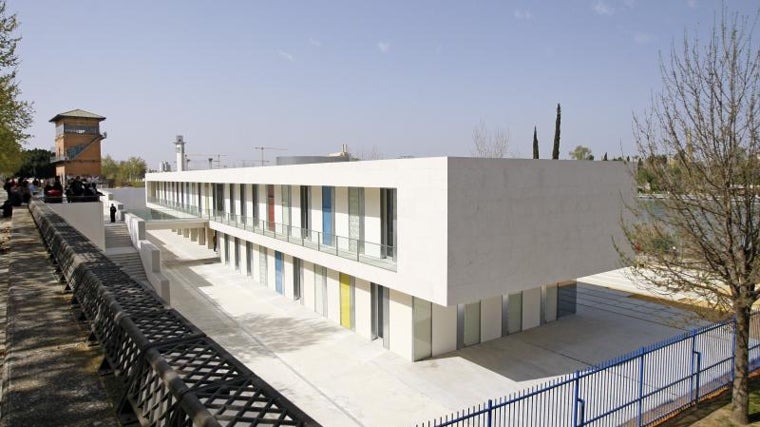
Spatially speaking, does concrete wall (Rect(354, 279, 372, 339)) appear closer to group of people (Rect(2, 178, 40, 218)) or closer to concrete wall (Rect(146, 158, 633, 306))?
concrete wall (Rect(146, 158, 633, 306))

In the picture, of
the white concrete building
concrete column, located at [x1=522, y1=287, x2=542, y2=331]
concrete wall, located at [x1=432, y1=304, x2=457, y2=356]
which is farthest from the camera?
concrete column, located at [x1=522, y1=287, x2=542, y2=331]

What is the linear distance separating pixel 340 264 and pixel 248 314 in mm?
6185

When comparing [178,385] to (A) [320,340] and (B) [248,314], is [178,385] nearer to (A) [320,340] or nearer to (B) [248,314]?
(A) [320,340]

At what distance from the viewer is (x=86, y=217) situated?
27.1 meters

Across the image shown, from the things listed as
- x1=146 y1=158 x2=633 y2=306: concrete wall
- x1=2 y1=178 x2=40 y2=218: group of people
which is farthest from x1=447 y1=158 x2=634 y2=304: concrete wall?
x1=2 y1=178 x2=40 y2=218: group of people

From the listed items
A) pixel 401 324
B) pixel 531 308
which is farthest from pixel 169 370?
pixel 531 308

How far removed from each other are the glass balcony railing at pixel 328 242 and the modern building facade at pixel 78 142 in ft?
160

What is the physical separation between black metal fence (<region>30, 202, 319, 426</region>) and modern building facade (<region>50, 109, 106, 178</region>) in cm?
6962

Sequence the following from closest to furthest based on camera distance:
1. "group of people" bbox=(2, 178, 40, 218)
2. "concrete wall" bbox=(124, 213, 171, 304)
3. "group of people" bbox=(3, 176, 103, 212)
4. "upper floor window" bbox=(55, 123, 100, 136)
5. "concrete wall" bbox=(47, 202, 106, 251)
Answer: "concrete wall" bbox=(124, 213, 171, 304) → "group of people" bbox=(2, 178, 40, 218) → "concrete wall" bbox=(47, 202, 106, 251) → "group of people" bbox=(3, 176, 103, 212) → "upper floor window" bbox=(55, 123, 100, 136)

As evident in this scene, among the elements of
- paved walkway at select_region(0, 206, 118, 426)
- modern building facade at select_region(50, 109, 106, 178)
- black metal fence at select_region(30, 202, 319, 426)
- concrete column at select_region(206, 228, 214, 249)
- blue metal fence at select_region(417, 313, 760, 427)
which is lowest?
blue metal fence at select_region(417, 313, 760, 427)

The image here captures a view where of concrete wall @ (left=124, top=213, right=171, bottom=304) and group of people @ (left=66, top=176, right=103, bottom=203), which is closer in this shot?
concrete wall @ (left=124, top=213, right=171, bottom=304)

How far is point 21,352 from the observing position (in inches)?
201

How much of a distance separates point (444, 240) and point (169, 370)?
407 inches

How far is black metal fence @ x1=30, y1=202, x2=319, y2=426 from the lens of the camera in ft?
10.1
